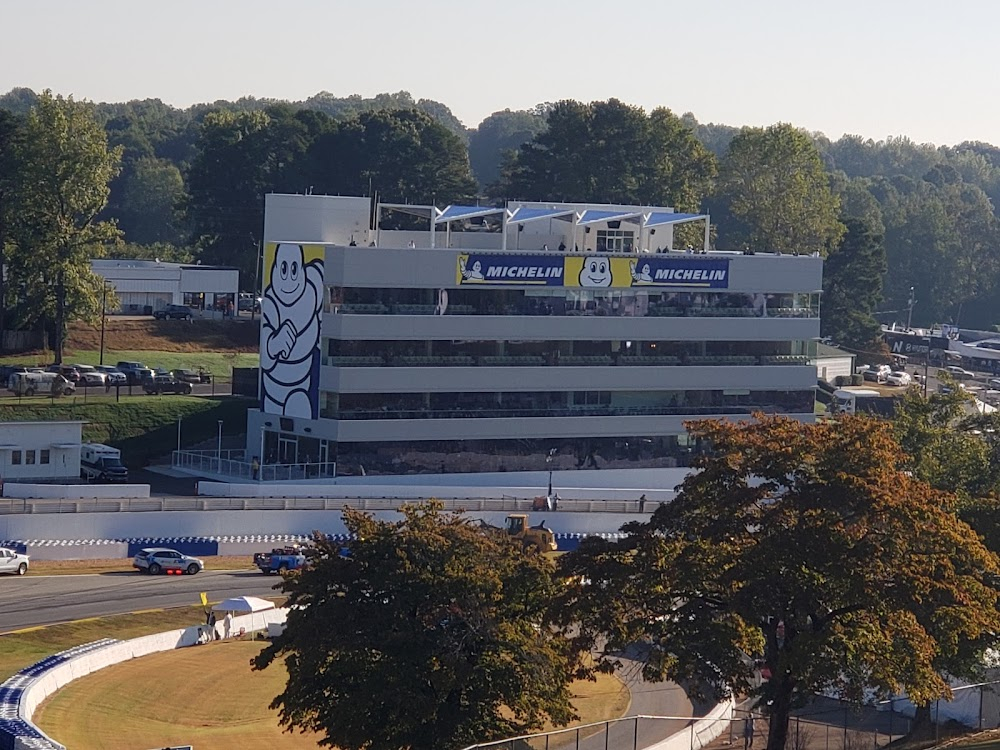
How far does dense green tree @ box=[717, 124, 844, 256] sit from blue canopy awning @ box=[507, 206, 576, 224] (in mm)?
57554

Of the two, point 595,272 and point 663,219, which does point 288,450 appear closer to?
point 595,272

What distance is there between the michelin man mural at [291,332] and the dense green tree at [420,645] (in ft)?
162

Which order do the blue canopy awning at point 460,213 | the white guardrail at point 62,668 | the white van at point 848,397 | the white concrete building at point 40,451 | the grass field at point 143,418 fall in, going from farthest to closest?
the white van at point 848,397 < the grass field at point 143,418 < the blue canopy awning at point 460,213 < the white concrete building at point 40,451 < the white guardrail at point 62,668

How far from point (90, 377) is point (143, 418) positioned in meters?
6.70

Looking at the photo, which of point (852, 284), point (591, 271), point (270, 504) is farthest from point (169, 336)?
point (852, 284)

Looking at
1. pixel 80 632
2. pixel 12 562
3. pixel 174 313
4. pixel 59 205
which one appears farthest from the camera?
pixel 174 313

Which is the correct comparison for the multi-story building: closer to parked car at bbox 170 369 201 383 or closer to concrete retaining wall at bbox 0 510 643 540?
concrete retaining wall at bbox 0 510 643 540

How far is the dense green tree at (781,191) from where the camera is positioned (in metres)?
156

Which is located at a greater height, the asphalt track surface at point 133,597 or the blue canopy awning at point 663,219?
the blue canopy awning at point 663,219

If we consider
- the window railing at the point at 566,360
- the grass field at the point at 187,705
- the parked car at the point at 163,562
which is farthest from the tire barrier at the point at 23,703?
the window railing at the point at 566,360

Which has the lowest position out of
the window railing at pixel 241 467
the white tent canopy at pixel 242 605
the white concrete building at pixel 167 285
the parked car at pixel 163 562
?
the parked car at pixel 163 562

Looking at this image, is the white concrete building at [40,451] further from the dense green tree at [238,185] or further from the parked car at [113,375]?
the dense green tree at [238,185]

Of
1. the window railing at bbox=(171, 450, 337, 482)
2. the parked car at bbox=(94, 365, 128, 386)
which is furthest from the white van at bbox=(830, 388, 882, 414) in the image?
the parked car at bbox=(94, 365, 128, 386)

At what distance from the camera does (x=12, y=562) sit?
236 feet
